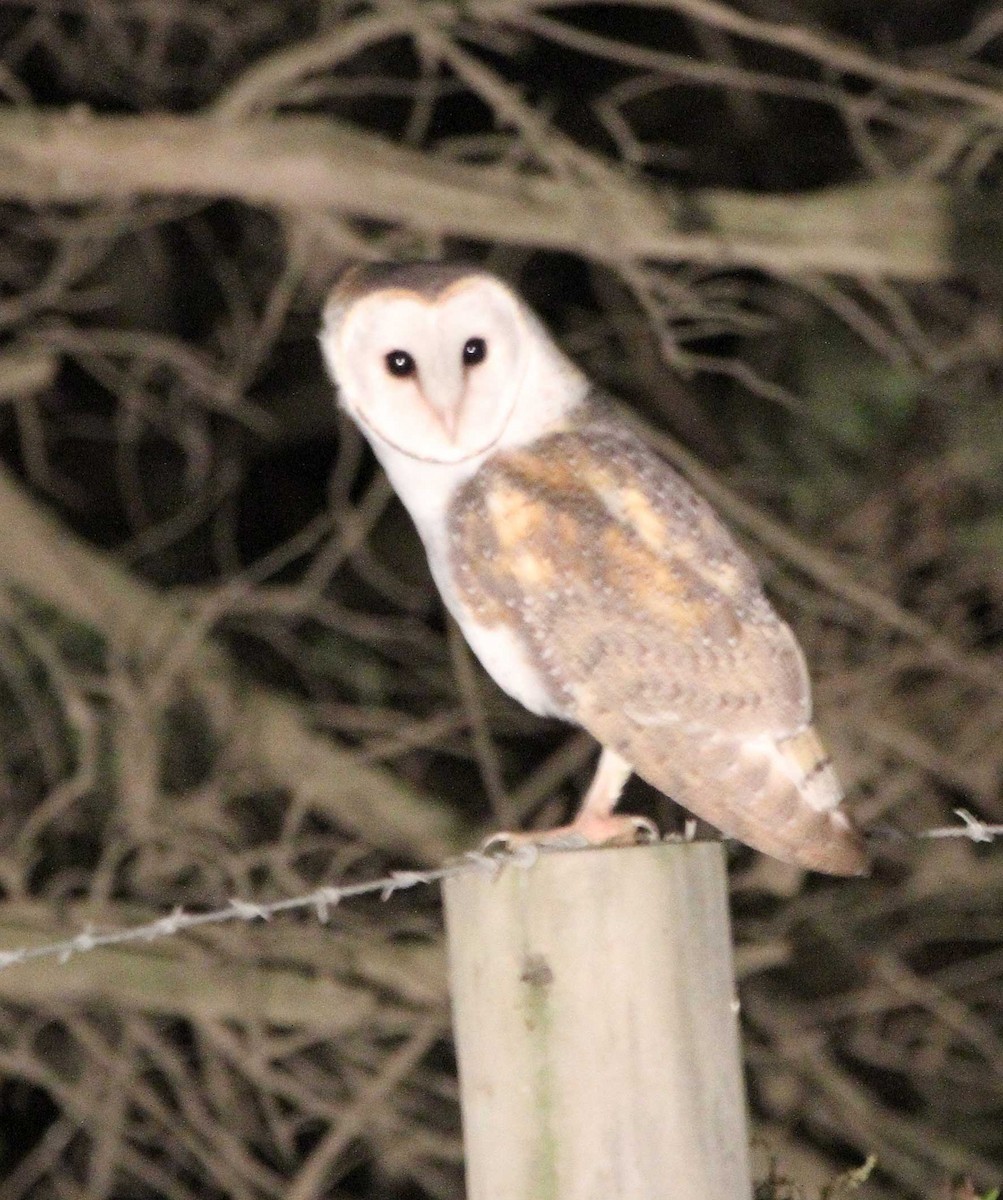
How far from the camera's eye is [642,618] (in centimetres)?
248

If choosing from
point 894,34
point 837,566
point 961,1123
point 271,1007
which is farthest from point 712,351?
point 271,1007

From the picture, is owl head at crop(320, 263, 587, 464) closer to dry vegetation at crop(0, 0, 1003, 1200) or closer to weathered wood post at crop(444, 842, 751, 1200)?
weathered wood post at crop(444, 842, 751, 1200)

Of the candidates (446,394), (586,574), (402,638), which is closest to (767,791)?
(586,574)

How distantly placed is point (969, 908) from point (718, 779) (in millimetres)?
2931

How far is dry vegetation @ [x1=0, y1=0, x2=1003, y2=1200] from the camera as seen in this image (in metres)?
4.14

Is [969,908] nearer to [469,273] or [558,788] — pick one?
[558,788]

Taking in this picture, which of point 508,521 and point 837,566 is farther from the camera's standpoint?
point 837,566

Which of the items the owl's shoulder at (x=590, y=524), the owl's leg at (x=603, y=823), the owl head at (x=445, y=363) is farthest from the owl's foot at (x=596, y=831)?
the owl head at (x=445, y=363)

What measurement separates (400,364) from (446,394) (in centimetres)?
9

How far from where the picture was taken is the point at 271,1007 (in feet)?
13.8

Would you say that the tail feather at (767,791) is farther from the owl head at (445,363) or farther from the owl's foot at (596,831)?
the owl head at (445,363)

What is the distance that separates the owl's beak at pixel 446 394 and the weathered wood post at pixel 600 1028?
0.86 meters

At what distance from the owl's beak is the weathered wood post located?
33.8 inches

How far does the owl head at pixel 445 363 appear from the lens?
8.30ft
